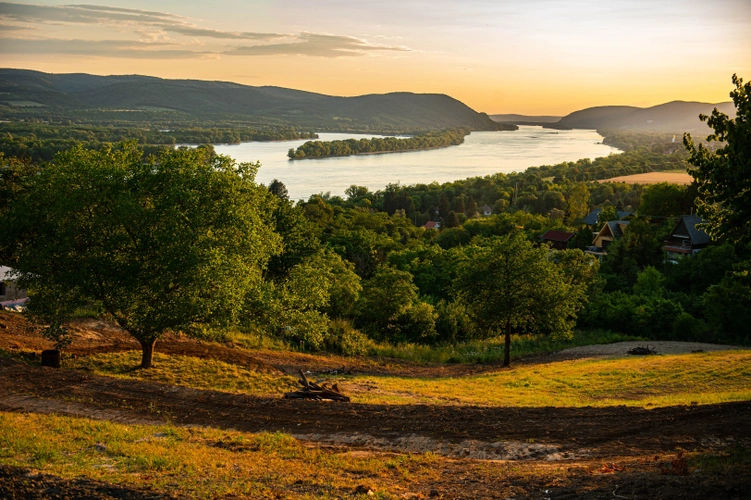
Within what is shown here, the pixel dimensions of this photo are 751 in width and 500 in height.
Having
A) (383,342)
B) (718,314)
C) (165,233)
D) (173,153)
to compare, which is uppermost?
(173,153)

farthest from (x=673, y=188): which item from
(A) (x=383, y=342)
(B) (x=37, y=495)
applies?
(B) (x=37, y=495)

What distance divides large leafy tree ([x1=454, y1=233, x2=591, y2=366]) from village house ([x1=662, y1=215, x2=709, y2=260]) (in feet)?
111

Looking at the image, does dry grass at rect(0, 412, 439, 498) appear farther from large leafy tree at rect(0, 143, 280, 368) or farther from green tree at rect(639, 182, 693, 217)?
green tree at rect(639, 182, 693, 217)

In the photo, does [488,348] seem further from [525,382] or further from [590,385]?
[590,385]

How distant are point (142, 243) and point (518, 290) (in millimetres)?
18702

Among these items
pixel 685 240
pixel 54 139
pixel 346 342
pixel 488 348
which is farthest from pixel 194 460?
pixel 54 139

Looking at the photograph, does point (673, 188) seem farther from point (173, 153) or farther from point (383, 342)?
point (173, 153)

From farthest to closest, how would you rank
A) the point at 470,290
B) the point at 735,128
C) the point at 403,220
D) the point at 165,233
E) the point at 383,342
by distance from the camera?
the point at 403,220
the point at 383,342
the point at 470,290
the point at 165,233
the point at 735,128

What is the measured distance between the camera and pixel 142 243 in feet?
69.6

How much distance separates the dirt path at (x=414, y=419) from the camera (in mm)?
13773

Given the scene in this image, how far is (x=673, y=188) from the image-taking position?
252ft

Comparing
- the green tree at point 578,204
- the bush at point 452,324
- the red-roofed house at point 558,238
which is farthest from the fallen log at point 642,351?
the green tree at point 578,204

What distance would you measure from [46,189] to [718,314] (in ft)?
124

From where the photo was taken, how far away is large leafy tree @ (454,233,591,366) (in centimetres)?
3112
